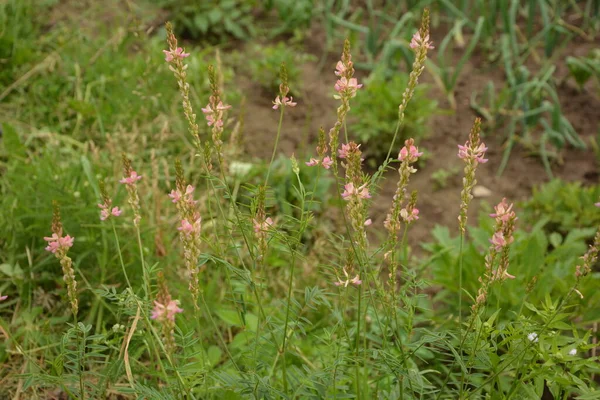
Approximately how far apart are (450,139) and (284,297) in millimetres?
1794

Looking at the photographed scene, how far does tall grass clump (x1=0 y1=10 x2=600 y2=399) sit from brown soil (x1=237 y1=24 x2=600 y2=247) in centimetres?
11

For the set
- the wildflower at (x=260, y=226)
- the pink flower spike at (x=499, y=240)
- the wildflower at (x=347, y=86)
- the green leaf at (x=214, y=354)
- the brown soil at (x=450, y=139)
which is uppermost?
the wildflower at (x=347, y=86)

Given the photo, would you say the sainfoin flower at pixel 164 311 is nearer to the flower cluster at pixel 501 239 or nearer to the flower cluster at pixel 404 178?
the flower cluster at pixel 404 178

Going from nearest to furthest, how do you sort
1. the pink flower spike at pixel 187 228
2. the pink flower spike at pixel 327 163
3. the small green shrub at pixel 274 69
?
the pink flower spike at pixel 187 228 < the pink flower spike at pixel 327 163 < the small green shrub at pixel 274 69

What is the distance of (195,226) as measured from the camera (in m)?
1.46

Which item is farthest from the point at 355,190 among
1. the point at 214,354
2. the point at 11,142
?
the point at 11,142

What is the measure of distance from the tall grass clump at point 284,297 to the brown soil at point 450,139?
0.37 feet

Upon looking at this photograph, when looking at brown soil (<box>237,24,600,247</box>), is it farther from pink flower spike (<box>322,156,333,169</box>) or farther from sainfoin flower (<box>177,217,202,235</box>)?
sainfoin flower (<box>177,217,202,235</box>)

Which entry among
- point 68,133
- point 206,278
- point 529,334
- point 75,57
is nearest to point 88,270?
point 206,278

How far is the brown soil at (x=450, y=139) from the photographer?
384 cm

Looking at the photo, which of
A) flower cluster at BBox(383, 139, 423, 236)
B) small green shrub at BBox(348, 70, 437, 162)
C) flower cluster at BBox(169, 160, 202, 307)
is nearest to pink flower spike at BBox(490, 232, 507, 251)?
flower cluster at BBox(383, 139, 423, 236)

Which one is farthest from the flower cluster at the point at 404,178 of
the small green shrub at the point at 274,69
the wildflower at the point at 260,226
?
the small green shrub at the point at 274,69

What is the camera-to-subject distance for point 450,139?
4277 mm

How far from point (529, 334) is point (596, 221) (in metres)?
1.77
